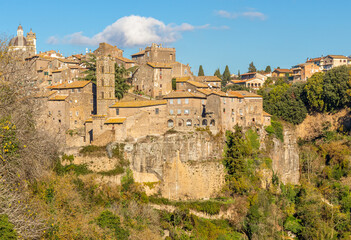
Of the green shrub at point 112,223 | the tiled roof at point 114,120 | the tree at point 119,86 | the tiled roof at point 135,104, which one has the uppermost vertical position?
the tree at point 119,86

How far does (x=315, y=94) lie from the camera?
2569 inches

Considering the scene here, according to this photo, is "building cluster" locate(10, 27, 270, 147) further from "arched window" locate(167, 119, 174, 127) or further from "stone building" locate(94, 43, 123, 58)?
"stone building" locate(94, 43, 123, 58)

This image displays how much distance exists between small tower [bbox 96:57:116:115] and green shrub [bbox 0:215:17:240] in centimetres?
2885

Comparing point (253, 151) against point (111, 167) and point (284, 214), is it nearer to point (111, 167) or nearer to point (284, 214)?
point (284, 214)

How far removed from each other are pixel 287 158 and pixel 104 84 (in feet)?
83.4

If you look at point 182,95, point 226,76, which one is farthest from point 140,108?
point 226,76

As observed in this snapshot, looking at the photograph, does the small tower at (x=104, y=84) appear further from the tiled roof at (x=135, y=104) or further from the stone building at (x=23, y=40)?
the stone building at (x=23, y=40)

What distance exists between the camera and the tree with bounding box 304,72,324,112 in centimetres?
6456

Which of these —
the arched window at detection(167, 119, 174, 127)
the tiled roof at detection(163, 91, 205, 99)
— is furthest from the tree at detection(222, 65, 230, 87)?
the arched window at detection(167, 119, 174, 127)

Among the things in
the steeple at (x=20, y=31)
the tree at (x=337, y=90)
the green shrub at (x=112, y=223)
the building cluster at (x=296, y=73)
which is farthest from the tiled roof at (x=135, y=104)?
the steeple at (x=20, y=31)

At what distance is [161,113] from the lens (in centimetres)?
→ 5194

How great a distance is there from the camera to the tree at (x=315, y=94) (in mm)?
64562

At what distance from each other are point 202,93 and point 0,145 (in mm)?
33001

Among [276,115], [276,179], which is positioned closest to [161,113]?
[276,179]
